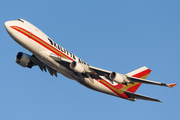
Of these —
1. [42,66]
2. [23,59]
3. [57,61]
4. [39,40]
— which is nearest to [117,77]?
[57,61]

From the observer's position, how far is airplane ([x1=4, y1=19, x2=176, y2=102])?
102ft

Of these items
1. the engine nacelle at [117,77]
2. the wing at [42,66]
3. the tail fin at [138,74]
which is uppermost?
the tail fin at [138,74]

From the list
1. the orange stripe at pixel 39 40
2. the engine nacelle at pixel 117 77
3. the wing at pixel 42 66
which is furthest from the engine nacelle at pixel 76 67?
the wing at pixel 42 66

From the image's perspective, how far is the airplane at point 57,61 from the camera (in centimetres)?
3111

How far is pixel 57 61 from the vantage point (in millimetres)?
32844

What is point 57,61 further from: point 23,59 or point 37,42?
point 23,59

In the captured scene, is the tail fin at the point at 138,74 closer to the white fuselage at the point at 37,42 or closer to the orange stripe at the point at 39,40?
the white fuselage at the point at 37,42

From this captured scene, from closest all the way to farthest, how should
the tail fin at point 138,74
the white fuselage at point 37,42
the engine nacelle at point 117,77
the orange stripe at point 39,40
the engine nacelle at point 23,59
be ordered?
the white fuselage at point 37,42 < the orange stripe at point 39,40 < the engine nacelle at point 117,77 < the engine nacelle at point 23,59 < the tail fin at point 138,74

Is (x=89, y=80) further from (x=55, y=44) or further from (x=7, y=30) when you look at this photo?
(x=7, y=30)

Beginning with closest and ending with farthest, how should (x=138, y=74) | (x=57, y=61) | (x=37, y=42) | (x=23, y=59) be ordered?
(x=37, y=42)
(x=57, y=61)
(x=23, y=59)
(x=138, y=74)

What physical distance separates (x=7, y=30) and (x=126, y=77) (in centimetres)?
1655

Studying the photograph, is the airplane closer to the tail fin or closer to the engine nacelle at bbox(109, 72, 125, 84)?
the engine nacelle at bbox(109, 72, 125, 84)

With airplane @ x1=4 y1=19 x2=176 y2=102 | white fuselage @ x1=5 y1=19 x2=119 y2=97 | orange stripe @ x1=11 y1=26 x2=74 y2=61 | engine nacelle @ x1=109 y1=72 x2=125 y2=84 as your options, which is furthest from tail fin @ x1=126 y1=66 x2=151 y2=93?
orange stripe @ x1=11 y1=26 x2=74 y2=61

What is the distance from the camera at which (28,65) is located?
39.4 meters
